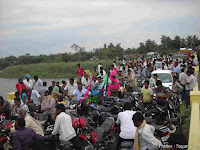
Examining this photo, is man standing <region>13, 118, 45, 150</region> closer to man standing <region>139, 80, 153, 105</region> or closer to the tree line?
man standing <region>139, 80, 153, 105</region>

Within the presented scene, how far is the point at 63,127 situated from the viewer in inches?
199

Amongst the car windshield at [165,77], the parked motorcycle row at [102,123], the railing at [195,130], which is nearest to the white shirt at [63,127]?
the parked motorcycle row at [102,123]

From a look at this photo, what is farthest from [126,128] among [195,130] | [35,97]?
[35,97]

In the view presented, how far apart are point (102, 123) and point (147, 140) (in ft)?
10.2

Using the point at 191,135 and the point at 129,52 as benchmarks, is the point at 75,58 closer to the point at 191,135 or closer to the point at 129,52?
the point at 129,52

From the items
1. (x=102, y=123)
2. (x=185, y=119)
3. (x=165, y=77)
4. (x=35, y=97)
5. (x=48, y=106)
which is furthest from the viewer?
(x=165, y=77)

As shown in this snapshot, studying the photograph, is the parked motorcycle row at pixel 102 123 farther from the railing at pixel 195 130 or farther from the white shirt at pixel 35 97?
the white shirt at pixel 35 97

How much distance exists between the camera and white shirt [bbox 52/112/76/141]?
504 centimetres

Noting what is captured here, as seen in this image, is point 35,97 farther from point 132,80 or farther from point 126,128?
point 132,80

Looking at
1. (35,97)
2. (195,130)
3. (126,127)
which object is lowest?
(195,130)

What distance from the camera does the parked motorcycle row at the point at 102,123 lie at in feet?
18.6

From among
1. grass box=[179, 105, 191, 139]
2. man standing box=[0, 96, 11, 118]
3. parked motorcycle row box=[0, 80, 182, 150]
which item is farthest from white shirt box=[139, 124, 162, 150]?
man standing box=[0, 96, 11, 118]

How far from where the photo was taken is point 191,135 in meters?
5.07

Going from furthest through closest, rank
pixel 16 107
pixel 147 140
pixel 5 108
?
pixel 5 108 < pixel 16 107 < pixel 147 140
